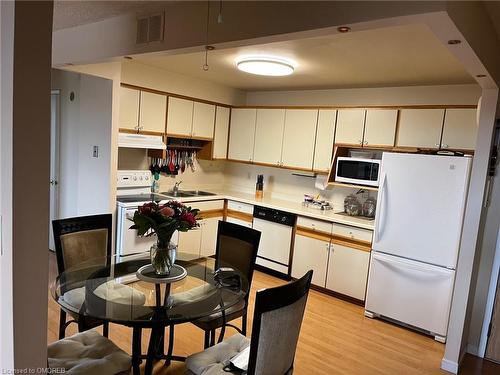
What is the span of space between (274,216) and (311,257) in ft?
2.13

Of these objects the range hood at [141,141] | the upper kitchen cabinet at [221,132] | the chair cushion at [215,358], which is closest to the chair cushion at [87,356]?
the chair cushion at [215,358]

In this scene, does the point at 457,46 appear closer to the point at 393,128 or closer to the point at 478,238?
the point at 478,238

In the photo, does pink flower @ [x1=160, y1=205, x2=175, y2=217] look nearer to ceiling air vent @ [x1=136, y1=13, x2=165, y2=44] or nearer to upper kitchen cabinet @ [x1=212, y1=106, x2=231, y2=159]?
ceiling air vent @ [x1=136, y1=13, x2=165, y2=44]

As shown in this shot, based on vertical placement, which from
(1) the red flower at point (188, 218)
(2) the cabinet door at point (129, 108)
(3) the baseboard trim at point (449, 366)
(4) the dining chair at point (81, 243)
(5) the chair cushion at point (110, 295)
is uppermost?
(2) the cabinet door at point (129, 108)

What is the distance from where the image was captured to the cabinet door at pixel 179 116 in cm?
419

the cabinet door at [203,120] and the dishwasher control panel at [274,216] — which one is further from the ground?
the cabinet door at [203,120]

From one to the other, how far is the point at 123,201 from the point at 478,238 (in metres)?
3.22

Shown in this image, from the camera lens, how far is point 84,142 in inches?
152

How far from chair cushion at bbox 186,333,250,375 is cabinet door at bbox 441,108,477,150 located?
8.90 feet

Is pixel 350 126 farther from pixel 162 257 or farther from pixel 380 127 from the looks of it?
pixel 162 257

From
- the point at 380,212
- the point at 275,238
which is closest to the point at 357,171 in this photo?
the point at 380,212

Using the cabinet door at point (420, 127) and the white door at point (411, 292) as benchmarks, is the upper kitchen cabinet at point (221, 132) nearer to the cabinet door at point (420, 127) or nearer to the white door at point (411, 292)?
the cabinet door at point (420, 127)

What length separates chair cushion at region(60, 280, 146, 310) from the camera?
198 cm

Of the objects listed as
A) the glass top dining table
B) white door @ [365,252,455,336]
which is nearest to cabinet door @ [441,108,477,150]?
white door @ [365,252,455,336]
